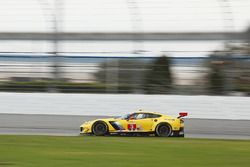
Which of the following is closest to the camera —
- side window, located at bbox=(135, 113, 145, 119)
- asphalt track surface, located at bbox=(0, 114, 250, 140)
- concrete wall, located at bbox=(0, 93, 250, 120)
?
side window, located at bbox=(135, 113, 145, 119)

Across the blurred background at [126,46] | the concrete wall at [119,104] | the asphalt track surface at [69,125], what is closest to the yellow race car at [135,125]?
the asphalt track surface at [69,125]

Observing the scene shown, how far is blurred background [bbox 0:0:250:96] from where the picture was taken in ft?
65.2

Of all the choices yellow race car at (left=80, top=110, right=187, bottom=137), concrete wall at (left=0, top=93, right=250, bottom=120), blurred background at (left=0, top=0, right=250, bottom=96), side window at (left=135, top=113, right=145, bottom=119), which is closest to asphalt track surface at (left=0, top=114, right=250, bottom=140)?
concrete wall at (left=0, top=93, right=250, bottom=120)

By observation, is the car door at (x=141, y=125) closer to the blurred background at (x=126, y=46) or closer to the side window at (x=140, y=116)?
the side window at (x=140, y=116)

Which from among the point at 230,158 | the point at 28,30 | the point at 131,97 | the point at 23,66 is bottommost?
the point at 230,158

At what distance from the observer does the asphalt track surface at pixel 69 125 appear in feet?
58.8

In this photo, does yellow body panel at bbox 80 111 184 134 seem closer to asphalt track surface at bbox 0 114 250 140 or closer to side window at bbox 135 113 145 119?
side window at bbox 135 113 145 119

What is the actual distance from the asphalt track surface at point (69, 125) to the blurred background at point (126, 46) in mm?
1358

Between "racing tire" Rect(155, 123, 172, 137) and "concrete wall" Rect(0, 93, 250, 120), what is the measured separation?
2887mm

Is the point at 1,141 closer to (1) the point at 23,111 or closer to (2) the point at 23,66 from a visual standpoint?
(1) the point at 23,111

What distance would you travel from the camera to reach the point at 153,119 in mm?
16281

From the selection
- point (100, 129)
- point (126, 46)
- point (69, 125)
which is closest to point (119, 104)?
point (69, 125)
